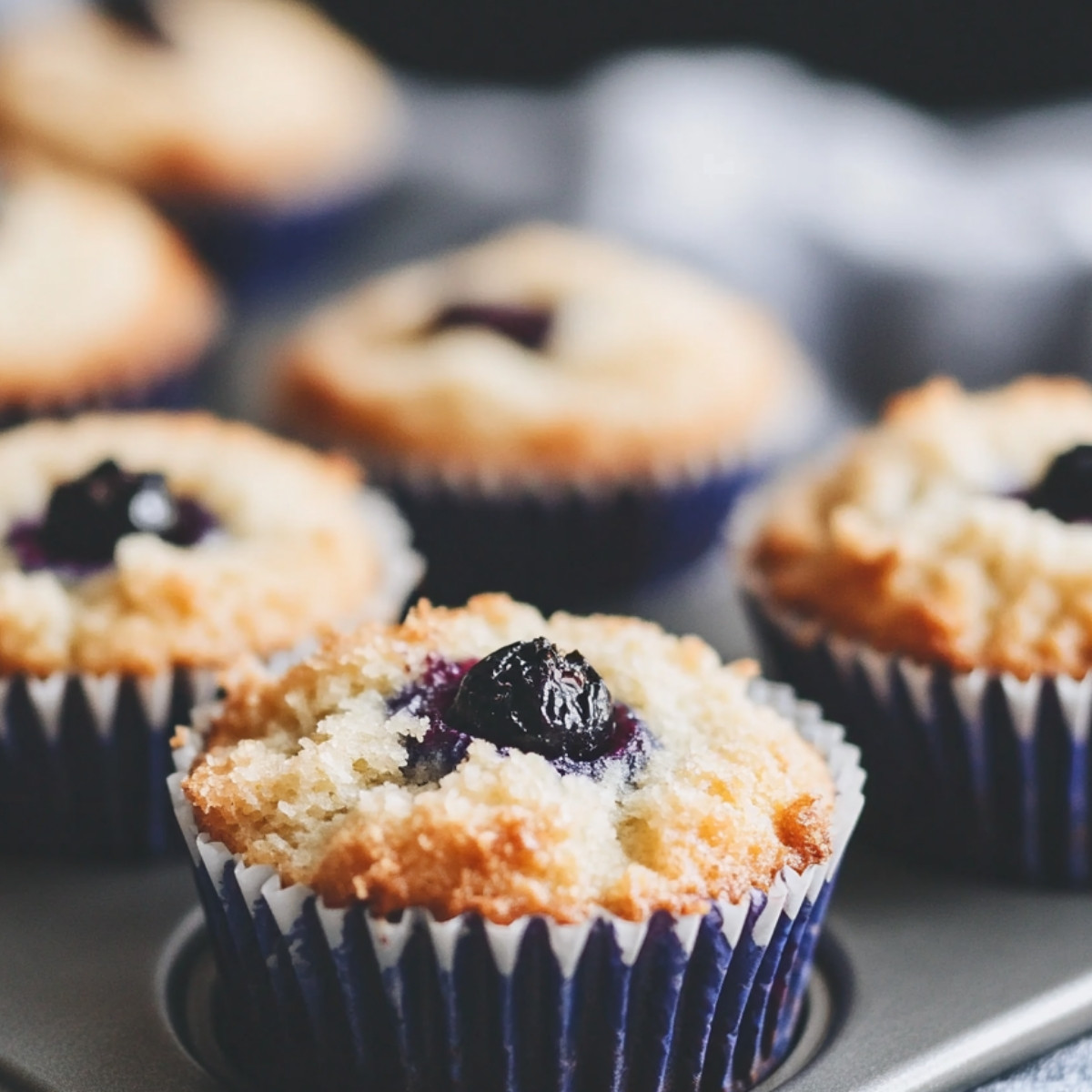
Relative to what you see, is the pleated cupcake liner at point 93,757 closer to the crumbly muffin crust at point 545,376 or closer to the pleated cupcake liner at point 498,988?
the pleated cupcake liner at point 498,988

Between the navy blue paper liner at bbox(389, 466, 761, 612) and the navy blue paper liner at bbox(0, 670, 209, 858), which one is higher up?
the navy blue paper liner at bbox(0, 670, 209, 858)

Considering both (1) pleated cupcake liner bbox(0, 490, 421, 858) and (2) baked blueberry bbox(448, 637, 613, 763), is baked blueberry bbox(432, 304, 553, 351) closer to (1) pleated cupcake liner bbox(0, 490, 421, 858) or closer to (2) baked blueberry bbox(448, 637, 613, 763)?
(1) pleated cupcake liner bbox(0, 490, 421, 858)

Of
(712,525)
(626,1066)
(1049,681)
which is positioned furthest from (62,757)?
(712,525)

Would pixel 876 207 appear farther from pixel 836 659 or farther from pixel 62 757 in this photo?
pixel 62 757

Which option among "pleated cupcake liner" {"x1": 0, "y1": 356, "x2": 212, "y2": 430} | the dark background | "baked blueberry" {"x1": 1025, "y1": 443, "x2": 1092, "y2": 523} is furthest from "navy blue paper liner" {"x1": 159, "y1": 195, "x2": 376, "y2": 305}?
"baked blueberry" {"x1": 1025, "y1": 443, "x2": 1092, "y2": 523}

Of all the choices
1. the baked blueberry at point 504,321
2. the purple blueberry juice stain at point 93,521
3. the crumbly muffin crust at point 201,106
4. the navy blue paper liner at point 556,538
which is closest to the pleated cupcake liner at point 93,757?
the purple blueberry juice stain at point 93,521

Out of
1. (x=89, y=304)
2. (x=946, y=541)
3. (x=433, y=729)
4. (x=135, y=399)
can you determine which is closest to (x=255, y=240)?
(x=89, y=304)

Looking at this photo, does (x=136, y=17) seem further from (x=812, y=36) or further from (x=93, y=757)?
(x=93, y=757)
